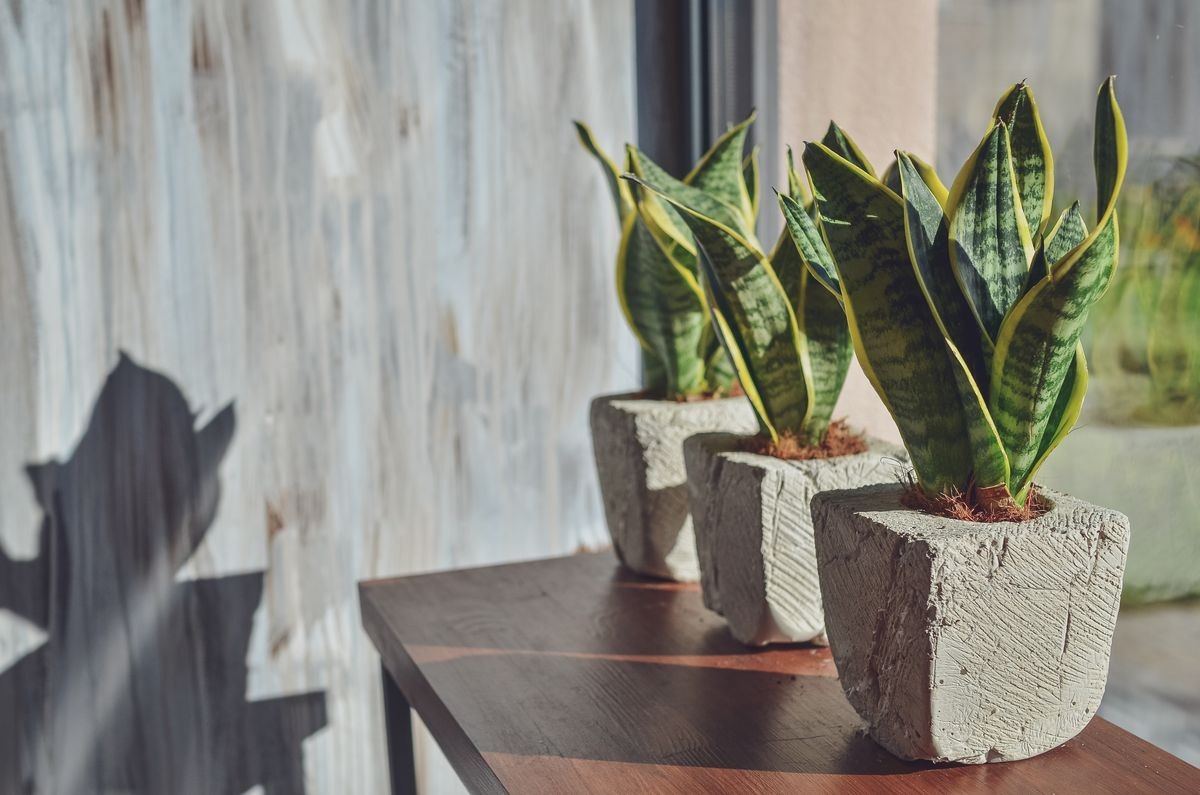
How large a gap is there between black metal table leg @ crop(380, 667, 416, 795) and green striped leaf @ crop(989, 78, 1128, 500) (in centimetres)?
72

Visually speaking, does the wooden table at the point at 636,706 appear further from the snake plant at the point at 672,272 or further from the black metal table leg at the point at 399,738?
the snake plant at the point at 672,272

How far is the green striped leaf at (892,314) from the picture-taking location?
0.67 metres

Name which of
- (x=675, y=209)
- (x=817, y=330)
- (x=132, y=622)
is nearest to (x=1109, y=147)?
(x=817, y=330)

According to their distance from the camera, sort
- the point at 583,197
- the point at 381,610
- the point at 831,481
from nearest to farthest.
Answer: the point at 831,481, the point at 381,610, the point at 583,197

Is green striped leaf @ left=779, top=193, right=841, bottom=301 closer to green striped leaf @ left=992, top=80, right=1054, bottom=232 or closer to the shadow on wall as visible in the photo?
green striped leaf @ left=992, top=80, right=1054, bottom=232

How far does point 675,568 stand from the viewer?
1.08 meters

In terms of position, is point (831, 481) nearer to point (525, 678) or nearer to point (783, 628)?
point (783, 628)

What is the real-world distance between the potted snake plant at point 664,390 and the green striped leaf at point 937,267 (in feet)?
1.11

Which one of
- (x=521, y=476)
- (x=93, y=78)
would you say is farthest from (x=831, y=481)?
(x=93, y=78)

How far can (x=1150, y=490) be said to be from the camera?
2.92ft

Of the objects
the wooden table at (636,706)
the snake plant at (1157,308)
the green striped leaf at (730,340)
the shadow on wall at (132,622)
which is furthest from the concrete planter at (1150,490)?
the shadow on wall at (132,622)

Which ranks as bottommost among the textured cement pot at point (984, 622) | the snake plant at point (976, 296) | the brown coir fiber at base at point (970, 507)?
the textured cement pot at point (984, 622)

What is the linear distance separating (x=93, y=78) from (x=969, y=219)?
1049 millimetres

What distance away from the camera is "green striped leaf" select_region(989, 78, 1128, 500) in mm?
597
